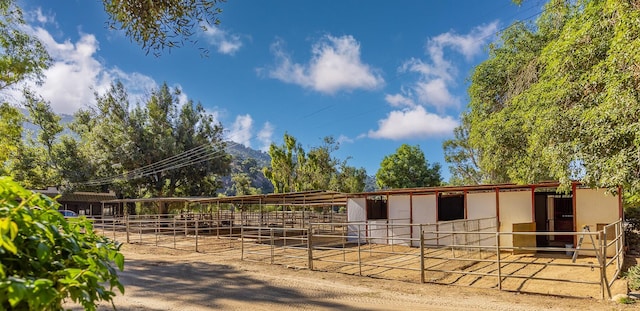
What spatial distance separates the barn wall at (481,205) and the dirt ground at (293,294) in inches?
276

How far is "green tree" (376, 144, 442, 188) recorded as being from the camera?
3528 cm

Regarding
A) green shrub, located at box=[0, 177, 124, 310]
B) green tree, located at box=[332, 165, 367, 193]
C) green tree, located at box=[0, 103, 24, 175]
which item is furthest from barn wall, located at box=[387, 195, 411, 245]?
green tree, located at box=[332, 165, 367, 193]

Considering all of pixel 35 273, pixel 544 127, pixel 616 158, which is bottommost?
pixel 35 273

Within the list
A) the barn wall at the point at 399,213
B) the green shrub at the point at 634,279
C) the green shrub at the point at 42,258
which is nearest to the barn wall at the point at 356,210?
the barn wall at the point at 399,213

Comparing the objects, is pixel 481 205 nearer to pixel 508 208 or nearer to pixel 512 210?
pixel 508 208

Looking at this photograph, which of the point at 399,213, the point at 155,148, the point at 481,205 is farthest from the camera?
the point at 155,148

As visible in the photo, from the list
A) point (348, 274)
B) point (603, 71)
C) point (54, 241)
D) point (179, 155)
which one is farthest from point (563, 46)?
point (179, 155)

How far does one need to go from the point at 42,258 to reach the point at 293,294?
6337 mm

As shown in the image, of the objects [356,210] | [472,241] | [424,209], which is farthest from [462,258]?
[356,210]

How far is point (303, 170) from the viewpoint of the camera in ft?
109

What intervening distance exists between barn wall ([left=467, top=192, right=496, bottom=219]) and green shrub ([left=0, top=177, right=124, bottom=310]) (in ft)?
45.6

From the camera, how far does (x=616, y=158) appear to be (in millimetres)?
6285

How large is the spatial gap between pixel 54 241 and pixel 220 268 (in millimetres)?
9067

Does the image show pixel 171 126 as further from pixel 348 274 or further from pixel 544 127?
pixel 544 127
